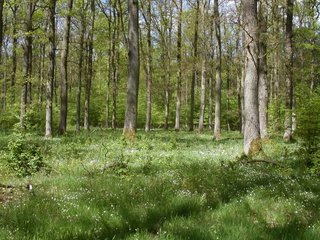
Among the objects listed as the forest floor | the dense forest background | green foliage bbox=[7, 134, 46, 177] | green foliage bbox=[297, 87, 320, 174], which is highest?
the dense forest background

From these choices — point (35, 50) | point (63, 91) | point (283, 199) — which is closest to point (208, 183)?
point (283, 199)

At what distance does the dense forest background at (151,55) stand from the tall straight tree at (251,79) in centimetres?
47

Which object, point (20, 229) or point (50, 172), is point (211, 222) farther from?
point (50, 172)

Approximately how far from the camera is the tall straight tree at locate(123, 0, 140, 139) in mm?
19289

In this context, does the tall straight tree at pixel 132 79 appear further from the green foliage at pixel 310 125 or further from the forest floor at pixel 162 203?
the green foliage at pixel 310 125

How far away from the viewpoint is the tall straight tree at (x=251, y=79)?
13.7m

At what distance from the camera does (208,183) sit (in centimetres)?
842

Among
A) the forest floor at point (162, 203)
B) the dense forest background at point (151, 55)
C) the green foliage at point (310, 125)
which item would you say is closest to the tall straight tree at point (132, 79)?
the dense forest background at point (151, 55)

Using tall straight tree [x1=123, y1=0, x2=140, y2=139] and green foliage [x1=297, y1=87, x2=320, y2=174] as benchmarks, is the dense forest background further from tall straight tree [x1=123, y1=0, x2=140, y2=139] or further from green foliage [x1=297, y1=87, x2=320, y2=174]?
tall straight tree [x1=123, y1=0, x2=140, y2=139]

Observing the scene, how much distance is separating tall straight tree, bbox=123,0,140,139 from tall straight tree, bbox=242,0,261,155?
678 cm

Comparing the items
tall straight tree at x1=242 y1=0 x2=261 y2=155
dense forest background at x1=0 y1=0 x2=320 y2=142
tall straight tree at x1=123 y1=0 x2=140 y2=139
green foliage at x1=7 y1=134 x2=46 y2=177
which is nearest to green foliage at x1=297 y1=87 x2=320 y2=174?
dense forest background at x1=0 y1=0 x2=320 y2=142

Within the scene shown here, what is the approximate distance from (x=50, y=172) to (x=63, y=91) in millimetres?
16973

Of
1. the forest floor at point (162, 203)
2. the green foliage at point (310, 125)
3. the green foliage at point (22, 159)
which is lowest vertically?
the forest floor at point (162, 203)

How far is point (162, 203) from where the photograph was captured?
6.66 meters
